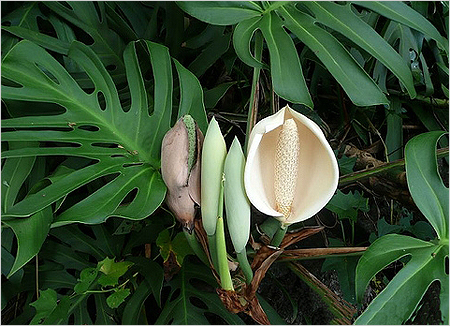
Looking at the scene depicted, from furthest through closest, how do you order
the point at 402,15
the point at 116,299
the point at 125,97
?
the point at 125,97
the point at 116,299
the point at 402,15

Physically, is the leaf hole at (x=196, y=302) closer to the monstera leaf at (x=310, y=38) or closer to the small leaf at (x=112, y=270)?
the small leaf at (x=112, y=270)

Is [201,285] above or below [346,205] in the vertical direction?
Result: below

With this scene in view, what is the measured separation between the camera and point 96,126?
31.4 inches

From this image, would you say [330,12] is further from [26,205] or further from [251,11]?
[26,205]

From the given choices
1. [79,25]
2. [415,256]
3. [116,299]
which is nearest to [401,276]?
[415,256]

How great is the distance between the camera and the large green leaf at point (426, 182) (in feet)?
2.31

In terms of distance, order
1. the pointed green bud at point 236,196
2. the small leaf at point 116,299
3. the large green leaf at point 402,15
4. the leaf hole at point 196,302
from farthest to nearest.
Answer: the leaf hole at point 196,302 → the small leaf at point 116,299 → the large green leaf at point 402,15 → the pointed green bud at point 236,196

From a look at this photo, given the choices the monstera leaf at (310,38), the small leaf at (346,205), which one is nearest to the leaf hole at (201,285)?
the small leaf at (346,205)

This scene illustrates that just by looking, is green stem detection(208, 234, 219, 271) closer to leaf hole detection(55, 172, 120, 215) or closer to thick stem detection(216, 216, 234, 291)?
thick stem detection(216, 216, 234, 291)

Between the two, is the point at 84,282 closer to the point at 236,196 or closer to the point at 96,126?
the point at 96,126

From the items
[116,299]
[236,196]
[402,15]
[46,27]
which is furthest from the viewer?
[46,27]

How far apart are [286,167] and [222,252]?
0.13 m

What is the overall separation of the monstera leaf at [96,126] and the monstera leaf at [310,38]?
0.13m

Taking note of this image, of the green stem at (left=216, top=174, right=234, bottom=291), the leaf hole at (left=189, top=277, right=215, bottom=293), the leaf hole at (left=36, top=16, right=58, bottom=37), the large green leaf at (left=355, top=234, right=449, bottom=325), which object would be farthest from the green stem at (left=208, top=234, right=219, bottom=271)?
the leaf hole at (left=36, top=16, right=58, bottom=37)
